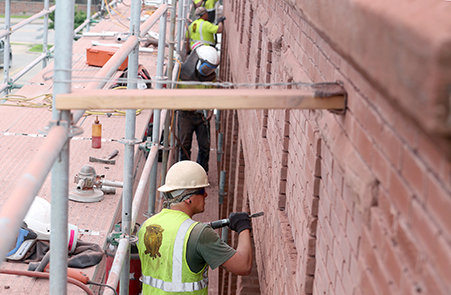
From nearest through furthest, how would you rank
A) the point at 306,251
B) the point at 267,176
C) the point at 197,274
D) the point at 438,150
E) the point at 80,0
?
the point at 438,150, the point at 306,251, the point at 197,274, the point at 267,176, the point at 80,0

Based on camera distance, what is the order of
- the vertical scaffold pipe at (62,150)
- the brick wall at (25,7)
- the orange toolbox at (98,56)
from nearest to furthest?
the vertical scaffold pipe at (62,150) → the orange toolbox at (98,56) → the brick wall at (25,7)

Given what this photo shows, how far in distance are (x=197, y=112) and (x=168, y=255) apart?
6.60m

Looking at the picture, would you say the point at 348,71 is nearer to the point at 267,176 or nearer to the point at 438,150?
the point at 438,150

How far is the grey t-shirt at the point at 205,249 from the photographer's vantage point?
3566 mm

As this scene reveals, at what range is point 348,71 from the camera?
1753mm

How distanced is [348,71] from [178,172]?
2.42m

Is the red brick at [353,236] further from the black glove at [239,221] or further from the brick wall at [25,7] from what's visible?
the brick wall at [25,7]

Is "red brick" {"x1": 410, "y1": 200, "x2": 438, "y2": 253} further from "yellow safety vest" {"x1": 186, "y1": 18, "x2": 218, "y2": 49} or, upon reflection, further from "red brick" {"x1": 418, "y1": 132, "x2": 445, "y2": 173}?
"yellow safety vest" {"x1": 186, "y1": 18, "x2": 218, "y2": 49}

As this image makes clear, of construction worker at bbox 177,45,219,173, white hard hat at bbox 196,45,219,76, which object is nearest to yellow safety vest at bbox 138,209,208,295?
construction worker at bbox 177,45,219,173

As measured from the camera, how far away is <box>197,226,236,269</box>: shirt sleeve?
3564mm

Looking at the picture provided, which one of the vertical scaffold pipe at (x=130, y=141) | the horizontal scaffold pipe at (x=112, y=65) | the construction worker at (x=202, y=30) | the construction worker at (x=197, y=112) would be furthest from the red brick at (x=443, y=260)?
the construction worker at (x=202, y=30)

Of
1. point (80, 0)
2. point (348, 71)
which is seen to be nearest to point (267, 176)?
point (348, 71)

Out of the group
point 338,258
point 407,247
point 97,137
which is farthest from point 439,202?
point 97,137

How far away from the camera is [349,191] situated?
1760mm
